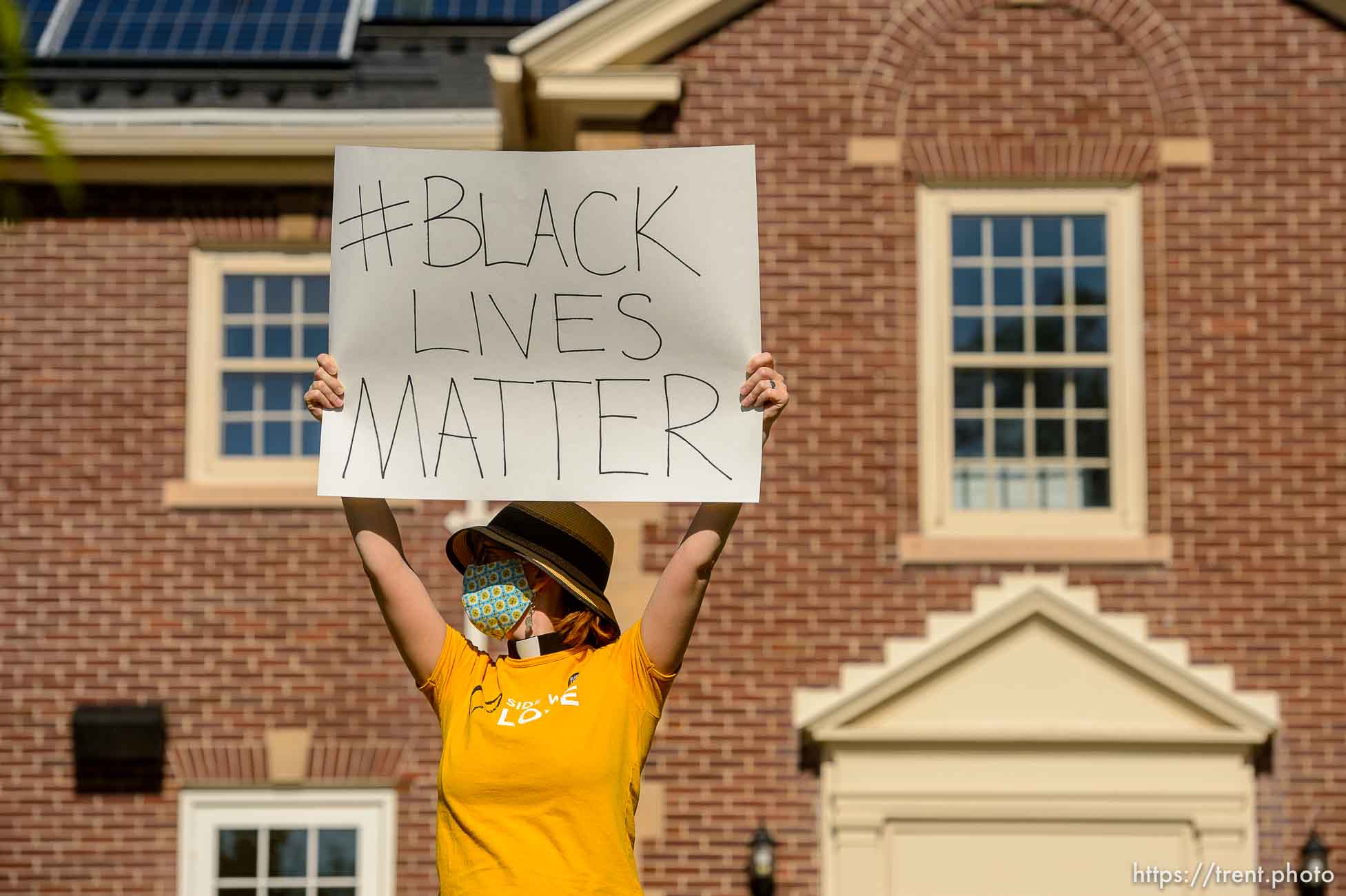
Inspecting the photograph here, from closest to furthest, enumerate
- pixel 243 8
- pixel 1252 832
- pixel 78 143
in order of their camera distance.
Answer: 1. pixel 1252 832
2. pixel 78 143
3. pixel 243 8

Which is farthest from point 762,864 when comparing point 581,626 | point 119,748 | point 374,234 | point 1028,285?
point 374,234

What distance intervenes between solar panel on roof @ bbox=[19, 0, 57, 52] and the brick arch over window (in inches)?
204

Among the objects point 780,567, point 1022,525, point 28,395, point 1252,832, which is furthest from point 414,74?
point 1252,832

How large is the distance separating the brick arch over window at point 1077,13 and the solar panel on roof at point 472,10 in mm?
2488

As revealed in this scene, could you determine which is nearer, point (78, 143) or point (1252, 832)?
point (1252, 832)

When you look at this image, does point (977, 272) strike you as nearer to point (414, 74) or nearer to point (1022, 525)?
point (1022, 525)

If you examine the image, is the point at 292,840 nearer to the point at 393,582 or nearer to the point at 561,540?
the point at 393,582

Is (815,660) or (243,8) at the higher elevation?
(243,8)

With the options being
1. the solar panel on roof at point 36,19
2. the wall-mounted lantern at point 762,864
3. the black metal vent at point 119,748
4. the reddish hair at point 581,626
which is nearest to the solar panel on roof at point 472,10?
the solar panel on roof at point 36,19

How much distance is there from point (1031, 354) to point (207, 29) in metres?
5.66

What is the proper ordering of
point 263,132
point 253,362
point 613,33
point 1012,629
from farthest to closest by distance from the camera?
point 253,362
point 263,132
point 613,33
point 1012,629

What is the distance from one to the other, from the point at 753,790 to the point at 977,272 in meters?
3.22

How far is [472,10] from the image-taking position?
11.5 meters

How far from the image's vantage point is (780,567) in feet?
32.3
